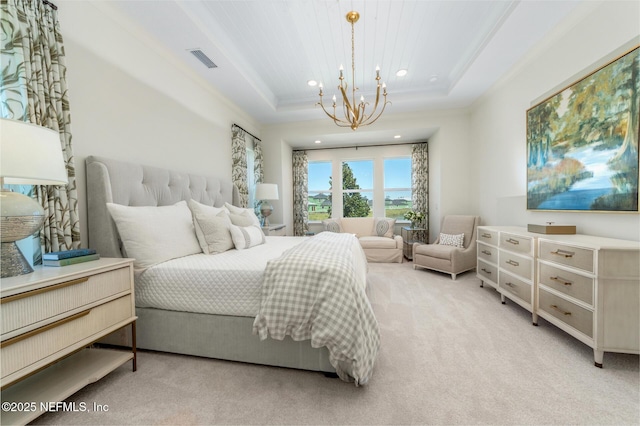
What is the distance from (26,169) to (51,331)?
76 centimetres

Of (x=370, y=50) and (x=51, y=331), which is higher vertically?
(x=370, y=50)

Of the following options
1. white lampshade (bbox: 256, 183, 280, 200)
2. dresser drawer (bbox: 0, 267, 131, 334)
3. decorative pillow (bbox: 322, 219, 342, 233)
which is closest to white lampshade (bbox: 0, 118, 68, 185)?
dresser drawer (bbox: 0, 267, 131, 334)

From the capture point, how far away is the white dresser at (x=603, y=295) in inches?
61.9

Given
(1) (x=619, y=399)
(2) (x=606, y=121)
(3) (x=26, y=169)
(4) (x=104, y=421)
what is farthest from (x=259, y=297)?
(2) (x=606, y=121)

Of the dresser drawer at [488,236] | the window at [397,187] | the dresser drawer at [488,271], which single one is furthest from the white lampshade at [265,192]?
the dresser drawer at [488,271]

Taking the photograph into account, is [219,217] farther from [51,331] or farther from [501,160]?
[501,160]

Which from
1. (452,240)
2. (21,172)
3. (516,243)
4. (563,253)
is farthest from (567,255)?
(21,172)

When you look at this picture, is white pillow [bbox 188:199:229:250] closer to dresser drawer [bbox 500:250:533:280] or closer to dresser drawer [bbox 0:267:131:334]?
dresser drawer [bbox 0:267:131:334]

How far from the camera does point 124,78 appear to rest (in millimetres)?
2223

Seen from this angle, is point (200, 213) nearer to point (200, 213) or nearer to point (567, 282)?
point (200, 213)

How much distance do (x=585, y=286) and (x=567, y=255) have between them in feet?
0.80

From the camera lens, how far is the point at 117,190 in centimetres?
198

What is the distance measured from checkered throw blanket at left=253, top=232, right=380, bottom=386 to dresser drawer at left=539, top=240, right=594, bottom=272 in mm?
1557

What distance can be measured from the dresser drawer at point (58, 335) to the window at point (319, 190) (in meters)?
4.73
